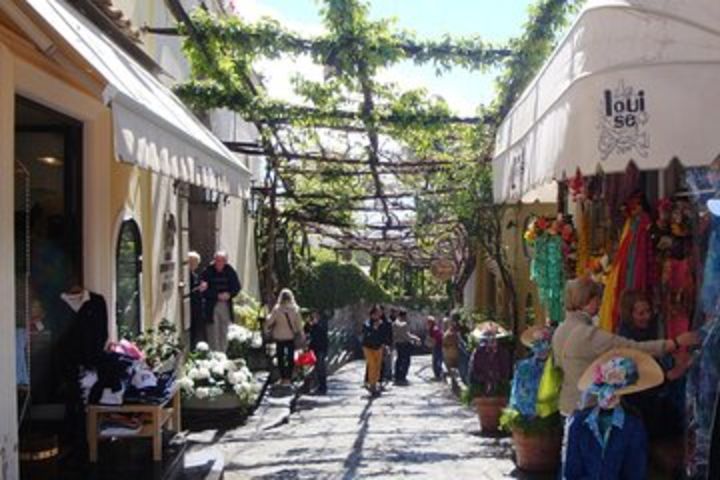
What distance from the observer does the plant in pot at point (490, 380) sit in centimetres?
1018

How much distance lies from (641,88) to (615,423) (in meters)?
2.00

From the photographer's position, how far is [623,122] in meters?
4.15

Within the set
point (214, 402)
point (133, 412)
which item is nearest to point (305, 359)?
point (214, 402)

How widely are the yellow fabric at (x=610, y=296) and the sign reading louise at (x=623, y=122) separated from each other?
2301 millimetres

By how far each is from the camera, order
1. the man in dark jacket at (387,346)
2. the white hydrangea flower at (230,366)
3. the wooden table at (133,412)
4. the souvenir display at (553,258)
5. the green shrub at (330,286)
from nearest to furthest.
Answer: the wooden table at (133,412)
the souvenir display at (553,258)
the white hydrangea flower at (230,366)
the man in dark jacket at (387,346)
the green shrub at (330,286)

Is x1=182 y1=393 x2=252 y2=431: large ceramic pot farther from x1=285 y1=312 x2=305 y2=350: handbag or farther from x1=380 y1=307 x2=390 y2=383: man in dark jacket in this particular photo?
x1=380 y1=307 x2=390 y2=383: man in dark jacket

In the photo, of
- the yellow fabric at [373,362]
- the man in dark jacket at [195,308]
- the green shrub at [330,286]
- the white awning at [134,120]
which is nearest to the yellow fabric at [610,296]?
the white awning at [134,120]

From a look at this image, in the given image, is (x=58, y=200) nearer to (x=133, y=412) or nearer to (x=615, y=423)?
(x=133, y=412)

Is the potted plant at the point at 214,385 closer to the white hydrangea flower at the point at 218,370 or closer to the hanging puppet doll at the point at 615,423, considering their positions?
the white hydrangea flower at the point at 218,370

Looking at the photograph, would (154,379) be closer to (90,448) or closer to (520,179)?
(90,448)

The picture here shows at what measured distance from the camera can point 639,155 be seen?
4094 millimetres

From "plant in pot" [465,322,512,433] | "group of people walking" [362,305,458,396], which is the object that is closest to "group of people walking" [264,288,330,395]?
"group of people walking" [362,305,458,396]

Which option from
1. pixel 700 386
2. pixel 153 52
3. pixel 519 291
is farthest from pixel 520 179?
pixel 519 291

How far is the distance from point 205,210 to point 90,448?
8.05m
